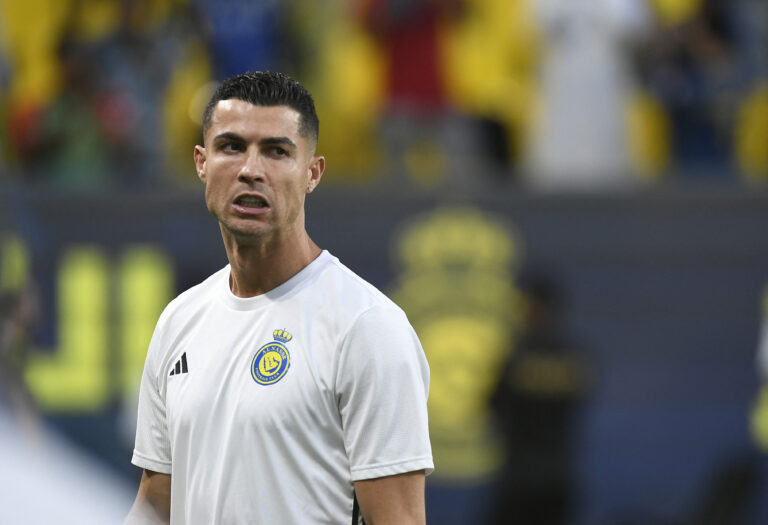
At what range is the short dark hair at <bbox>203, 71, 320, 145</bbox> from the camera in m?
2.98

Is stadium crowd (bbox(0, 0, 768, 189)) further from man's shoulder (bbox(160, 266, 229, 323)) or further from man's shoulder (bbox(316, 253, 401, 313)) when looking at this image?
man's shoulder (bbox(316, 253, 401, 313))

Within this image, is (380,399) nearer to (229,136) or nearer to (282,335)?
(282,335)

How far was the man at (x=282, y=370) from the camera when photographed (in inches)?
114

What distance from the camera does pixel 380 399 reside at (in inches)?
114

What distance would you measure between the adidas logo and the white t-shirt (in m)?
0.04

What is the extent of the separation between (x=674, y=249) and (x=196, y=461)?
5663 mm

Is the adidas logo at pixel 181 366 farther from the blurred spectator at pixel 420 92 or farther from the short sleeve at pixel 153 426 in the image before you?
the blurred spectator at pixel 420 92

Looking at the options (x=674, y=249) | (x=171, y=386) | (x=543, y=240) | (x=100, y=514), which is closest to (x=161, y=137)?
(x=543, y=240)

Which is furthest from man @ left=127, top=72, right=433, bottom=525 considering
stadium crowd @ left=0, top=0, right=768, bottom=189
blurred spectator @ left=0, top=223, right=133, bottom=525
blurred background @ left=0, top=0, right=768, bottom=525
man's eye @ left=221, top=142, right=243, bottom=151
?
stadium crowd @ left=0, top=0, right=768, bottom=189

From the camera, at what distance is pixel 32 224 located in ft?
27.3

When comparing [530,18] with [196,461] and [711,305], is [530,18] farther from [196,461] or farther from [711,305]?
[196,461]

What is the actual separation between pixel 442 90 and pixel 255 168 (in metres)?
5.58

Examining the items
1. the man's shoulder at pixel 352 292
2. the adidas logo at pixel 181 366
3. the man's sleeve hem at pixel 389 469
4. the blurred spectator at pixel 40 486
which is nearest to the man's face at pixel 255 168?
the man's shoulder at pixel 352 292

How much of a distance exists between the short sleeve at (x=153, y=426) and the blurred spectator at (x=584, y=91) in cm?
533
